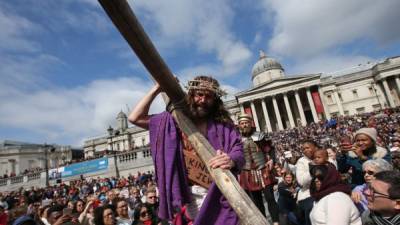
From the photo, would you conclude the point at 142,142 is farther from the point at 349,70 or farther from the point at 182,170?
the point at 182,170

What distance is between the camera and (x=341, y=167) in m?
4.96

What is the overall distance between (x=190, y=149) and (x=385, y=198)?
1887 mm

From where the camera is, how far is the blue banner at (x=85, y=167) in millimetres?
27844

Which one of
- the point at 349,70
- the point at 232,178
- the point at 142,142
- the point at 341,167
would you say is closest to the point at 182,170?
the point at 232,178

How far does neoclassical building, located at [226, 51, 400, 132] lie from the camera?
5878 centimetres

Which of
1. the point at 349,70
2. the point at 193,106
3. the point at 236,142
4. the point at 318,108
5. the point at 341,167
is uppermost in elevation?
the point at 349,70

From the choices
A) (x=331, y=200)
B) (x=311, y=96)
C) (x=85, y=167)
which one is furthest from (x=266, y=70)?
(x=331, y=200)

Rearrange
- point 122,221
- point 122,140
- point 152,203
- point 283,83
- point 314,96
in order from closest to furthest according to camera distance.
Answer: point 122,221, point 152,203, point 314,96, point 283,83, point 122,140

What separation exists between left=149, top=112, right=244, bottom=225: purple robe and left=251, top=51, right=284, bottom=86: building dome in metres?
67.0

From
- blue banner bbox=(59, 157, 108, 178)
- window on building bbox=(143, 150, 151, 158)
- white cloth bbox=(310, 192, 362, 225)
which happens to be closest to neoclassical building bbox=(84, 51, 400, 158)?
blue banner bbox=(59, 157, 108, 178)

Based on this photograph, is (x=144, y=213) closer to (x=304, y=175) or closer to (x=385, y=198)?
(x=304, y=175)

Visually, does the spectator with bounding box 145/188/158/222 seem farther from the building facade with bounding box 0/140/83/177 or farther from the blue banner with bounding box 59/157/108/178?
the building facade with bounding box 0/140/83/177

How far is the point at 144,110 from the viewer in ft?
7.65

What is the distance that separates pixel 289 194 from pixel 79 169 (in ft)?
89.0
